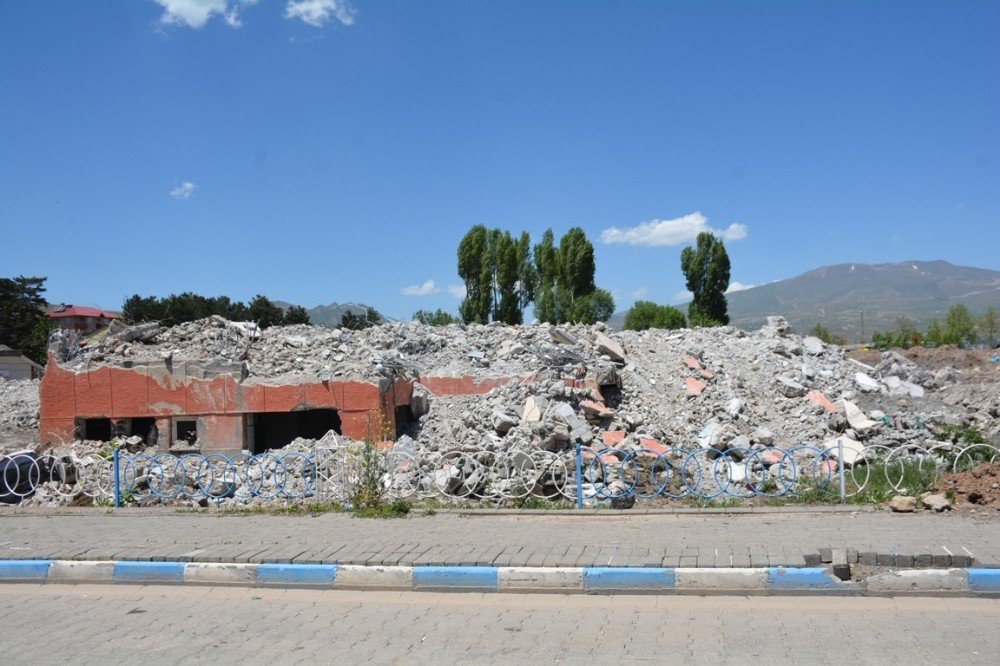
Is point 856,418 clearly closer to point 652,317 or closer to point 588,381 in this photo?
point 588,381

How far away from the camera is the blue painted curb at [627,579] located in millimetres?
6234

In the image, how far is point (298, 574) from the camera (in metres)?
6.77

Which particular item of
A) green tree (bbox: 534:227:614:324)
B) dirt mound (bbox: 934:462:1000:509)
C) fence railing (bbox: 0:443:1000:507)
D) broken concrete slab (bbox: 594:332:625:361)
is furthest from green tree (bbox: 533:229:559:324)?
dirt mound (bbox: 934:462:1000:509)

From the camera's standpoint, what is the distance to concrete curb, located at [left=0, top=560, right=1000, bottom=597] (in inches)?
234

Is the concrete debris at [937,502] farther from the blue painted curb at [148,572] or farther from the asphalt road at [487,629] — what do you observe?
the blue painted curb at [148,572]

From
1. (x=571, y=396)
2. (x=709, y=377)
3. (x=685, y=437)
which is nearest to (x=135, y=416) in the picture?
(x=571, y=396)

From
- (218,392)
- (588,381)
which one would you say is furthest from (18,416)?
(588,381)

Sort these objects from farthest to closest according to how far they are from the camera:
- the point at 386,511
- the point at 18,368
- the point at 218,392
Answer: the point at 18,368 < the point at 218,392 < the point at 386,511

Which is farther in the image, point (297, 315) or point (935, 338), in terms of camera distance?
point (935, 338)

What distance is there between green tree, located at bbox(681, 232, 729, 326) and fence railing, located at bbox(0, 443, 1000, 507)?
34391mm

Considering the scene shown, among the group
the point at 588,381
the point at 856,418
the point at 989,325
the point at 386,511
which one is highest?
the point at 989,325

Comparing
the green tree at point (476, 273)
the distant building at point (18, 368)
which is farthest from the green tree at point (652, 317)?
the distant building at point (18, 368)

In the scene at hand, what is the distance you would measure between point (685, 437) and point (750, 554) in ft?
26.7

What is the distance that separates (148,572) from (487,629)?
3433mm
